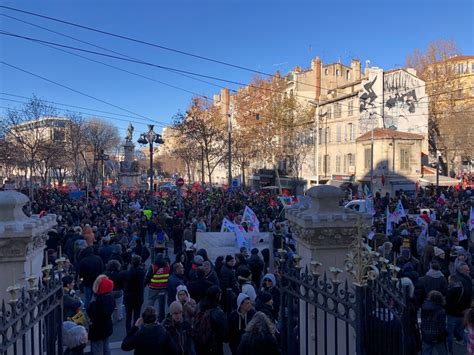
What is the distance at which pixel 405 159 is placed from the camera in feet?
123

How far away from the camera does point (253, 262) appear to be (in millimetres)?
8695

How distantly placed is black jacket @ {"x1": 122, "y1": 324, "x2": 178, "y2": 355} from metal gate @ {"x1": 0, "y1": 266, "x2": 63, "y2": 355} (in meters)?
0.71

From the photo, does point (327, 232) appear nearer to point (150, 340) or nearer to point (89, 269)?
point (150, 340)

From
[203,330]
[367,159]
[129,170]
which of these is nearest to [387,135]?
[367,159]

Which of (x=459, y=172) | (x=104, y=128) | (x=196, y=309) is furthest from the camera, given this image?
(x=104, y=128)

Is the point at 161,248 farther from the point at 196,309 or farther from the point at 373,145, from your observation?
the point at 373,145

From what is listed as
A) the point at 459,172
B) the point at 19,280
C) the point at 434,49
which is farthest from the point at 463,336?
the point at 459,172

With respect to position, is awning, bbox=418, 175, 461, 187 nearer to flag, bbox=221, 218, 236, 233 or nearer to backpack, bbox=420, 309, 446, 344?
flag, bbox=221, 218, 236, 233

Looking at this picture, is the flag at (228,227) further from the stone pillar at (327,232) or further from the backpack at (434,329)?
the stone pillar at (327,232)

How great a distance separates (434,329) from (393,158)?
33.1 m

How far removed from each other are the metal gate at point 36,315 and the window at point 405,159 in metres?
36.4

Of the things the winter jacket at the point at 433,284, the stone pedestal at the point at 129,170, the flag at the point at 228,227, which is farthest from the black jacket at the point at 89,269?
the stone pedestal at the point at 129,170

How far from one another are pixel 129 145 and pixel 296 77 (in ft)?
64.9

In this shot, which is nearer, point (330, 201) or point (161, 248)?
point (330, 201)
